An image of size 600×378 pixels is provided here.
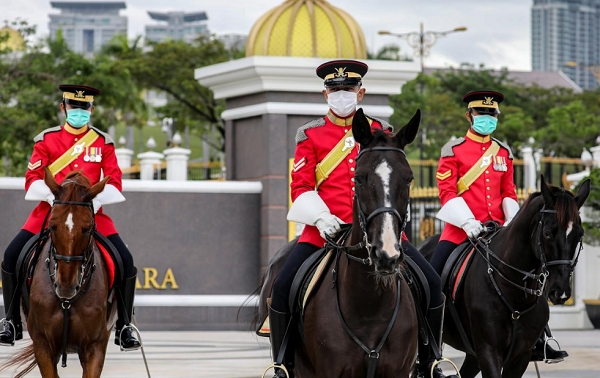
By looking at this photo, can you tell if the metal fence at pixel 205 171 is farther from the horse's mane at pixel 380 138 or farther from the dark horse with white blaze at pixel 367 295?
the horse's mane at pixel 380 138

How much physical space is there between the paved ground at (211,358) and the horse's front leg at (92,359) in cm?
329

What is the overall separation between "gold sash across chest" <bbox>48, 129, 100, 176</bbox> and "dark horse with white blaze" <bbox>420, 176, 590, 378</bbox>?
137 inches

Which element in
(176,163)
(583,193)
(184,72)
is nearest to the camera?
(583,193)

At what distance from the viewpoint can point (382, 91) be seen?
20.4 m

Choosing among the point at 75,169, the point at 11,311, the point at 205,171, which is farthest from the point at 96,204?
the point at 205,171

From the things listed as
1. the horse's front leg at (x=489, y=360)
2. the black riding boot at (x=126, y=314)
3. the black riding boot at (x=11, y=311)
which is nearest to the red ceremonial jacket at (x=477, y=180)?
the horse's front leg at (x=489, y=360)

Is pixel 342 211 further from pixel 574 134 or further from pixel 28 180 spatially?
pixel 574 134

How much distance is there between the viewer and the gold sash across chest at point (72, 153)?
10547mm

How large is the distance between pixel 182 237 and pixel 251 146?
1.96 meters

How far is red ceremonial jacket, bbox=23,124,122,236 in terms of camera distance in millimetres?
10547

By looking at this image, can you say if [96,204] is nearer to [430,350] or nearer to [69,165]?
[69,165]

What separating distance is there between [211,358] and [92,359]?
6284 millimetres

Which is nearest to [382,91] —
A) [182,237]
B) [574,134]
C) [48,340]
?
[182,237]

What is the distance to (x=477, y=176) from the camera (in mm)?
10859
